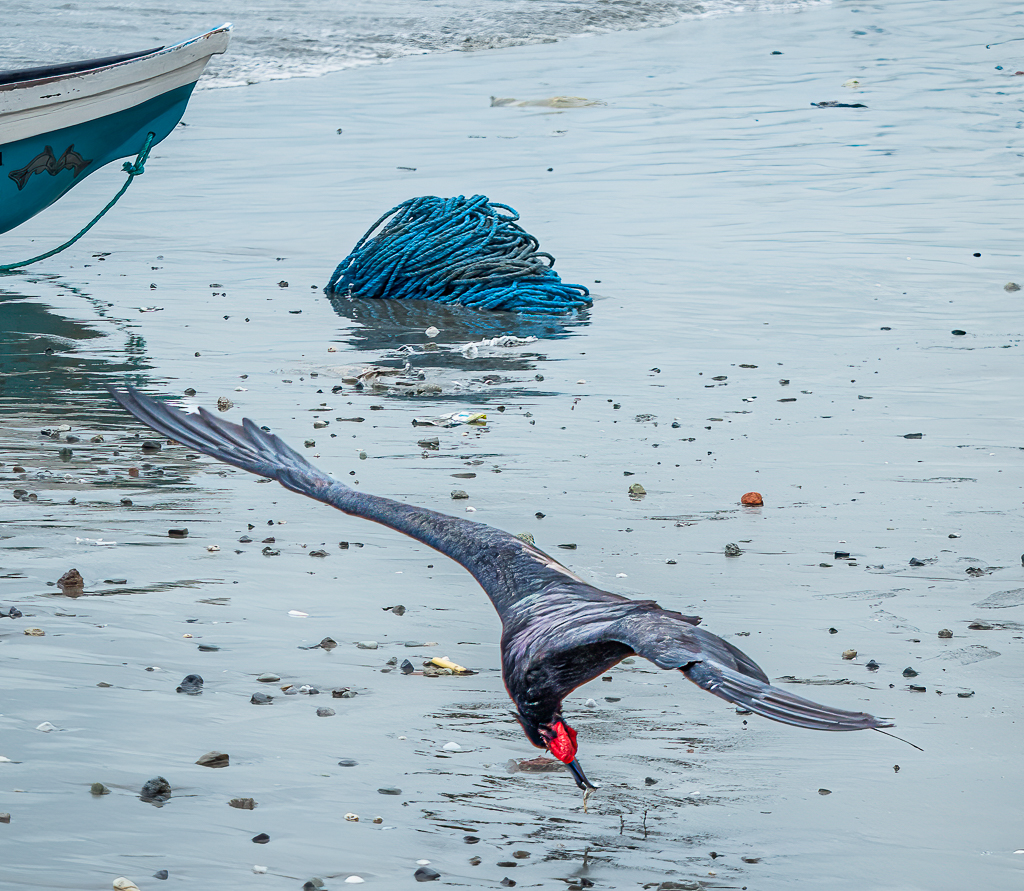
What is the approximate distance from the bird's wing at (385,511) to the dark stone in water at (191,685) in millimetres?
744

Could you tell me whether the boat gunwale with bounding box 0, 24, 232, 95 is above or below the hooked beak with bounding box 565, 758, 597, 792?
above

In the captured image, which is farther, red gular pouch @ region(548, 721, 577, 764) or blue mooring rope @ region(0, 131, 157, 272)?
blue mooring rope @ region(0, 131, 157, 272)

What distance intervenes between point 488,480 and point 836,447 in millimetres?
1767

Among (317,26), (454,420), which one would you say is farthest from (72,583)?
(317,26)

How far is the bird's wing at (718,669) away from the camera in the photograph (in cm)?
259

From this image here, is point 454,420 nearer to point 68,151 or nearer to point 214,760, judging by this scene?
point 214,760

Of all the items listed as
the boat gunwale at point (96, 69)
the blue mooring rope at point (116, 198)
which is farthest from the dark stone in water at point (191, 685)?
the boat gunwale at point (96, 69)

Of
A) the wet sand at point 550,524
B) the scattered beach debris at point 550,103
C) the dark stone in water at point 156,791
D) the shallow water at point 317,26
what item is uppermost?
the shallow water at point 317,26

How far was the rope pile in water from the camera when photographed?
34.0 feet

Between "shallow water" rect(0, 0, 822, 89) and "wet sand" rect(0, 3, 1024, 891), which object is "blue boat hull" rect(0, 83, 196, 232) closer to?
"wet sand" rect(0, 3, 1024, 891)

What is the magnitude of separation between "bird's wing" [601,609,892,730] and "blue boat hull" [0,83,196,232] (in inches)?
344

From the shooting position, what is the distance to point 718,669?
2.84 meters

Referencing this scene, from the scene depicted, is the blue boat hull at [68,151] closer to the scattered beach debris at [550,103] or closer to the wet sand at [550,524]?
the wet sand at [550,524]

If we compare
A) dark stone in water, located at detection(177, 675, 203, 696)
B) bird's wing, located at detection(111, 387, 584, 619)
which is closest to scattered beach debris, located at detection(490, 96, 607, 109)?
bird's wing, located at detection(111, 387, 584, 619)
